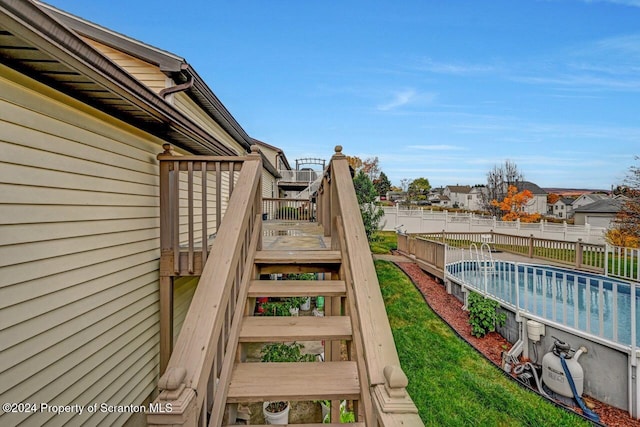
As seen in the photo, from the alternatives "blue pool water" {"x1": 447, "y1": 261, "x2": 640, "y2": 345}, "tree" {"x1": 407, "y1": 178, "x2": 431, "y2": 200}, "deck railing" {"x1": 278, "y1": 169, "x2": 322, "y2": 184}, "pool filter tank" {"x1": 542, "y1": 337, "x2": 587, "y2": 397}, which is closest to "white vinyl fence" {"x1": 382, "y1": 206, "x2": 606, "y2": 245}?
"deck railing" {"x1": 278, "y1": 169, "x2": 322, "y2": 184}

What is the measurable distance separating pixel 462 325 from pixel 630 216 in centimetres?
1076

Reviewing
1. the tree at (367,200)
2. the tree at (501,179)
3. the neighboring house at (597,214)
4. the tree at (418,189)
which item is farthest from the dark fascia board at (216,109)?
the tree at (418,189)

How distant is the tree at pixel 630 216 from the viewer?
1172 centimetres

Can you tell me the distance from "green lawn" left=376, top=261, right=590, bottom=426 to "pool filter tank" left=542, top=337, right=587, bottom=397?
1.43ft

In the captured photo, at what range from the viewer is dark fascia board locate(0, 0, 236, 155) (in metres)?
1.41

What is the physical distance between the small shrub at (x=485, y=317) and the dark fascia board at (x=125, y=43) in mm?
8019

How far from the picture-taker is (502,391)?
4.55 meters

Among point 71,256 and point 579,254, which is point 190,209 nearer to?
point 71,256

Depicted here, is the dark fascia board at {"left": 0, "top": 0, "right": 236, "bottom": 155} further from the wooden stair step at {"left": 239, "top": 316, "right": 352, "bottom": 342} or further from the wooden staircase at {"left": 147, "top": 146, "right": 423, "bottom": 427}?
the wooden stair step at {"left": 239, "top": 316, "right": 352, "bottom": 342}

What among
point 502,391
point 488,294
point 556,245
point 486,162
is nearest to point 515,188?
point 486,162

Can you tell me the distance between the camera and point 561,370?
15.1 ft

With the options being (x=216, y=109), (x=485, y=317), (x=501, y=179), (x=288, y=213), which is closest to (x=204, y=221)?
(x=216, y=109)

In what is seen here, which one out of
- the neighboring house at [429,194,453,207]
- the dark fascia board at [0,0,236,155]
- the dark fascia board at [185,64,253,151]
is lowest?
the dark fascia board at [0,0,236,155]

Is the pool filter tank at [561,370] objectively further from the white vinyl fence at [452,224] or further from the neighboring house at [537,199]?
the neighboring house at [537,199]
